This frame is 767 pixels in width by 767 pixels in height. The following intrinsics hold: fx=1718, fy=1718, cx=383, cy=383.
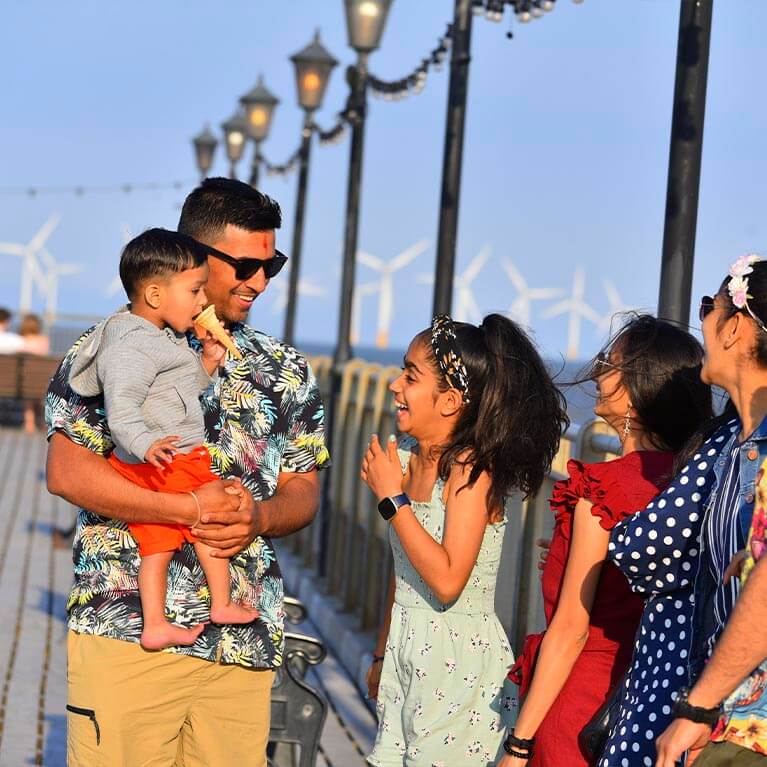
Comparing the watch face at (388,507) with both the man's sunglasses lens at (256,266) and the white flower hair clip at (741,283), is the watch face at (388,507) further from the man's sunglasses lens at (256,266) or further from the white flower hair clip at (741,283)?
the white flower hair clip at (741,283)

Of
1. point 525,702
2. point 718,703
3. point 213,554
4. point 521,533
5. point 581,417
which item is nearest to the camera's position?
point 718,703

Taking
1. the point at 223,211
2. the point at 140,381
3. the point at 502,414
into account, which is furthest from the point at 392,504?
the point at 223,211

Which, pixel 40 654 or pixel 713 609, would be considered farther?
pixel 40 654

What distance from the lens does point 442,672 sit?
14.2 feet

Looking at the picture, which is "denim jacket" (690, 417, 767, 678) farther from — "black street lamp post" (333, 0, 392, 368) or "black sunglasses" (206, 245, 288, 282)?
"black street lamp post" (333, 0, 392, 368)

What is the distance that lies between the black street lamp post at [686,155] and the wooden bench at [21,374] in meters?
20.3

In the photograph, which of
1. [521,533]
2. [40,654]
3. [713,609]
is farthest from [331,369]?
[713,609]

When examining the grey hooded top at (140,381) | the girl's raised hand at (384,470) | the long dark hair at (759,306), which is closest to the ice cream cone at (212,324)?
the grey hooded top at (140,381)

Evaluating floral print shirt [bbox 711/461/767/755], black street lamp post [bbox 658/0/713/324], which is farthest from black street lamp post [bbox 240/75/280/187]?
floral print shirt [bbox 711/461/767/755]

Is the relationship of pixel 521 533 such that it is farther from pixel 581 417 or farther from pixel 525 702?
pixel 525 702

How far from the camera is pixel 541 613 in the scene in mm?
5555

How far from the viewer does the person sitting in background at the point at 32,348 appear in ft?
82.7

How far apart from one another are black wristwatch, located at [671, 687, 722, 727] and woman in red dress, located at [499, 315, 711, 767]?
668 mm

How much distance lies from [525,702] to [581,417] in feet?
6.16
